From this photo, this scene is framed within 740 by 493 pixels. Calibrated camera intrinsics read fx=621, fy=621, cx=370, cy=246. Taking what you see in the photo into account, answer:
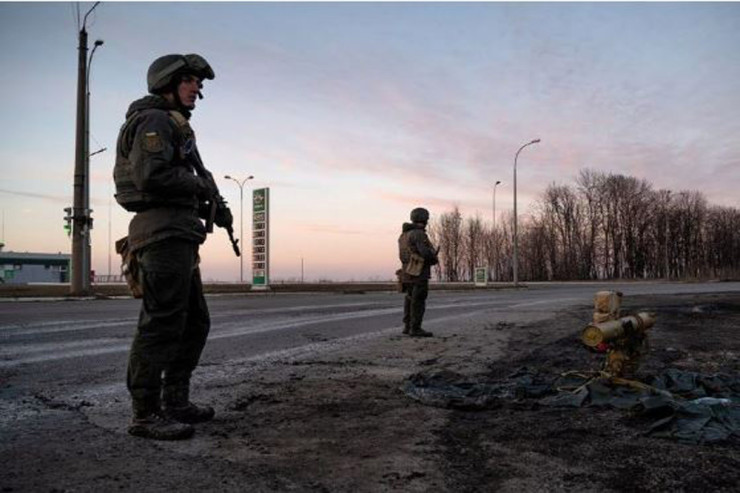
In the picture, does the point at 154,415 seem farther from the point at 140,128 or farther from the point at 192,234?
the point at 140,128

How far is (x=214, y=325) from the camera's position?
9.89 m

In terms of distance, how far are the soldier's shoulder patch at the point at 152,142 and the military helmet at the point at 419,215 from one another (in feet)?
20.4

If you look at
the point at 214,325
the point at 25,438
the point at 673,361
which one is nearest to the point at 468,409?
the point at 25,438

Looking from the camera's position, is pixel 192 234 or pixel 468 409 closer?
pixel 192 234

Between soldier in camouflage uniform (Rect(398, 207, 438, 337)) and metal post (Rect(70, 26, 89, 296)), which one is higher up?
metal post (Rect(70, 26, 89, 296))

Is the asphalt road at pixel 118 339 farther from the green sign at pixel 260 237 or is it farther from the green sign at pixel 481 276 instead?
the green sign at pixel 481 276

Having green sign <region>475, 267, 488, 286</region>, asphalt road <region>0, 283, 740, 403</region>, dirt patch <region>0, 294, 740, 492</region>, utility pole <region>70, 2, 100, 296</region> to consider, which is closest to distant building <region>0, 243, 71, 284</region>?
green sign <region>475, 267, 488, 286</region>

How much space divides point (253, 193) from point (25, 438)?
3009cm

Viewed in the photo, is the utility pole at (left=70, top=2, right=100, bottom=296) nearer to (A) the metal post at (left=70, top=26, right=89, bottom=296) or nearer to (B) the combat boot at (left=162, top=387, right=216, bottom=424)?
(A) the metal post at (left=70, top=26, right=89, bottom=296)

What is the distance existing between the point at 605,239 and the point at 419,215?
278 ft

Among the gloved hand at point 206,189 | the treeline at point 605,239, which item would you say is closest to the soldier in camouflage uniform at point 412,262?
the gloved hand at point 206,189

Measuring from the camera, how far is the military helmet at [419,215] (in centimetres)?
924

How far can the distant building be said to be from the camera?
77.9 m

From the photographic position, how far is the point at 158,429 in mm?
3217
